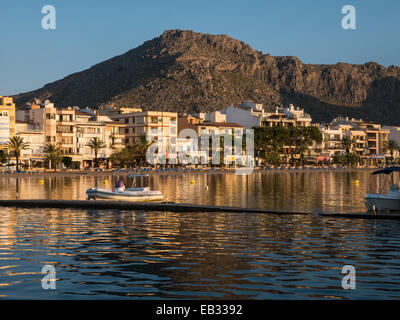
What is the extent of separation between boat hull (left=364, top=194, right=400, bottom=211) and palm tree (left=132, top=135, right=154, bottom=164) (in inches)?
4806

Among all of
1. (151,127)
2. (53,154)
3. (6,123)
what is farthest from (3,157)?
(151,127)

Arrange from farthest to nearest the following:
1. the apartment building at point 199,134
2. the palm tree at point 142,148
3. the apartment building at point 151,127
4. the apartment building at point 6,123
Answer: the apartment building at point 199,134, the apartment building at point 151,127, the palm tree at point 142,148, the apartment building at point 6,123

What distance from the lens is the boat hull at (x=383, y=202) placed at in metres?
42.5

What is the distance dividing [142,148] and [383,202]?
123m

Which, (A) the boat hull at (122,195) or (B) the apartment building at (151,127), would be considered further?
(B) the apartment building at (151,127)

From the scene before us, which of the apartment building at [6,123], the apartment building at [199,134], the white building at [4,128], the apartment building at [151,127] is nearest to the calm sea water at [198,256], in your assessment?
the white building at [4,128]

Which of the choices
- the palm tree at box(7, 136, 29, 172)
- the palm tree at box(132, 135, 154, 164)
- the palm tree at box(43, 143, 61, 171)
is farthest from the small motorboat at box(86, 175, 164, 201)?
the palm tree at box(132, 135, 154, 164)

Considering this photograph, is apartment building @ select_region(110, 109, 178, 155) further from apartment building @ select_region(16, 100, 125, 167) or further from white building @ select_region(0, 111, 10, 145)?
white building @ select_region(0, 111, 10, 145)

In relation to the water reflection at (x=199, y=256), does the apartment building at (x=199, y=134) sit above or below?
above

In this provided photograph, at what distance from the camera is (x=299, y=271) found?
832 inches

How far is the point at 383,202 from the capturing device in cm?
4266

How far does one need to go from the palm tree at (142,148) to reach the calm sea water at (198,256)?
11975cm

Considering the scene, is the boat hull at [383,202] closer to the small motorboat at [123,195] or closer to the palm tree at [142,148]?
the small motorboat at [123,195]
